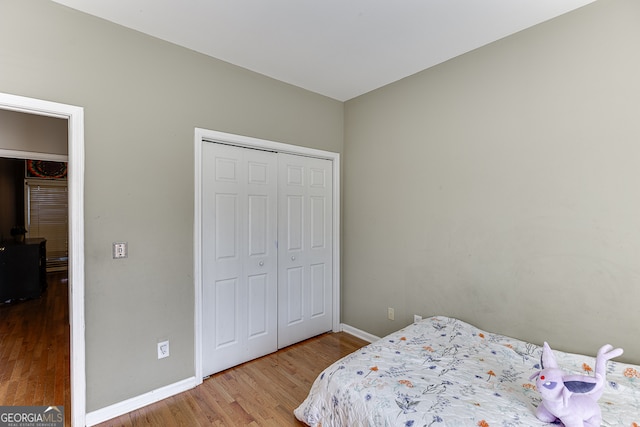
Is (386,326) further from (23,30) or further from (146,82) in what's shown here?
(23,30)

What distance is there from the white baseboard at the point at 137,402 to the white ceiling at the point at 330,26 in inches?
102

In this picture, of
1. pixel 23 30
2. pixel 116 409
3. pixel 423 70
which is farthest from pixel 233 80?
pixel 116 409

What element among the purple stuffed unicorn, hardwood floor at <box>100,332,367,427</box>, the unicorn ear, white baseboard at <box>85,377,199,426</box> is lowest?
hardwood floor at <box>100,332,367,427</box>

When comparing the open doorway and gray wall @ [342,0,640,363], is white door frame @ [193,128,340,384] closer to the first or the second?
the open doorway

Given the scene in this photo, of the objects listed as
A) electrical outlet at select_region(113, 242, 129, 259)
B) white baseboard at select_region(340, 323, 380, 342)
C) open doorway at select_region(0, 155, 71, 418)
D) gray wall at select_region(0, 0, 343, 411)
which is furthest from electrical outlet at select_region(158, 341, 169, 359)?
white baseboard at select_region(340, 323, 380, 342)

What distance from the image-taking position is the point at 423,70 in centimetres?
264

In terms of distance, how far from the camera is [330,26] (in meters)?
2.03

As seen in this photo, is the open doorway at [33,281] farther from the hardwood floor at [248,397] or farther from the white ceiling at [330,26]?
the white ceiling at [330,26]

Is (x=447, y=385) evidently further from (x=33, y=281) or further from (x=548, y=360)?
(x=33, y=281)

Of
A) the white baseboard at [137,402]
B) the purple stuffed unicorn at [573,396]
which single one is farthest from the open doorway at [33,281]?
the purple stuffed unicorn at [573,396]

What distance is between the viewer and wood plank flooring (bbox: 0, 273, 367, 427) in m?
1.99

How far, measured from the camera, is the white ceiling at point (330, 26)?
1.83 m

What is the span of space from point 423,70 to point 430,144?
2.20 feet

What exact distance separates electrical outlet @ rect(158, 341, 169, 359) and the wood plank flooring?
32cm
